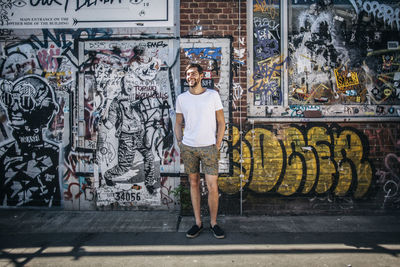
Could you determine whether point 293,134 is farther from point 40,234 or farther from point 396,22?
point 40,234

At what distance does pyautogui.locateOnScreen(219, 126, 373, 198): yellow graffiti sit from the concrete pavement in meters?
0.49

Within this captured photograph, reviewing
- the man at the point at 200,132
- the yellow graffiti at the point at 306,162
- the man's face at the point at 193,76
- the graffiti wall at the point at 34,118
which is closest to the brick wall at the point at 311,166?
the yellow graffiti at the point at 306,162

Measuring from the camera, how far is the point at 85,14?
4.57 m

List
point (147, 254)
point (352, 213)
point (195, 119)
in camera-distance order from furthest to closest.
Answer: point (352, 213) < point (195, 119) < point (147, 254)

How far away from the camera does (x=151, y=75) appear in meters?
4.57

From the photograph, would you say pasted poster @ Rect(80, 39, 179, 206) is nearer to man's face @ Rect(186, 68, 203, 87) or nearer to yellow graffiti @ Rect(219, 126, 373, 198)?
man's face @ Rect(186, 68, 203, 87)

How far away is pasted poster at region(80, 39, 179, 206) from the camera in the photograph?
456 cm

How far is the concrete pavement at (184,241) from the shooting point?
3.13m

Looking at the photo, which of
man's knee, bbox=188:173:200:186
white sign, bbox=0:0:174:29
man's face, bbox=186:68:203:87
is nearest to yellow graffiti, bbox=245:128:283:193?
man's knee, bbox=188:173:200:186

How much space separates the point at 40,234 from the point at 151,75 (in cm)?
276

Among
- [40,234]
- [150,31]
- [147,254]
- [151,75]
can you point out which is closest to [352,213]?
[147,254]

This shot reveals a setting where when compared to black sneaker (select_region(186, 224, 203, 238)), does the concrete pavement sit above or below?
below

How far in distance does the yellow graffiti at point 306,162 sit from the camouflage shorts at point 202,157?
860 millimetres

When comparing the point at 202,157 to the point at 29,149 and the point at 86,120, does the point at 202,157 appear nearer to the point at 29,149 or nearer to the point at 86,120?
the point at 86,120
